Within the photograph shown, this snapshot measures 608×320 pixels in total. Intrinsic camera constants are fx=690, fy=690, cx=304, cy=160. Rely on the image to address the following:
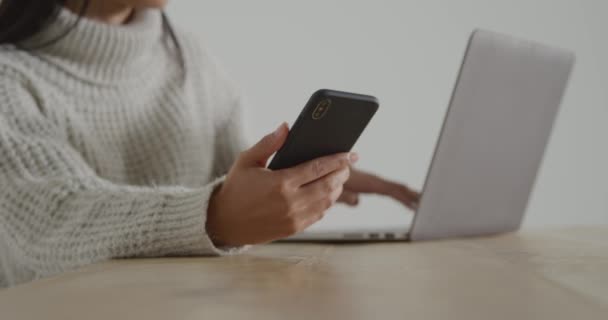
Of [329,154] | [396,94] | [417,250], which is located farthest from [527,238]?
[396,94]

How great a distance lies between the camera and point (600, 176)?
254 cm

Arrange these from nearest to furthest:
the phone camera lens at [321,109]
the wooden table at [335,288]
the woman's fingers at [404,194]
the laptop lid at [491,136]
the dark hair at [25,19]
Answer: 1. the wooden table at [335,288]
2. the phone camera lens at [321,109]
3. the laptop lid at [491,136]
4. the dark hair at [25,19]
5. the woman's fingers at [404,194]

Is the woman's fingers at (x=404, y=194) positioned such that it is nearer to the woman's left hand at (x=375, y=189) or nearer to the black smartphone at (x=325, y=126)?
the woman's left hand at (x=375, y=189)

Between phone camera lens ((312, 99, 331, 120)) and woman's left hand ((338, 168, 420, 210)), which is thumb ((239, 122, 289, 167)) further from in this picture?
woman's left hand ((338, 168, 420, 210))

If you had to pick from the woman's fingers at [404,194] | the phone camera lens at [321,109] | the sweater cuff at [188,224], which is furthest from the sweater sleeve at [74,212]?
the woman's fingers at [404,194]

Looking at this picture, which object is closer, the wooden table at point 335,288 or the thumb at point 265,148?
the wooden table at point 335,288

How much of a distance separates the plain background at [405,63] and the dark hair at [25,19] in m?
1.39

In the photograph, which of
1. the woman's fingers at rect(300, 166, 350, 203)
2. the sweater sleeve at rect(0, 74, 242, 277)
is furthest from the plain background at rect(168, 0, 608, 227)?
the woman's fingers at rect(300, 166, 350, 203)

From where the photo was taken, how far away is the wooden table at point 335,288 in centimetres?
39

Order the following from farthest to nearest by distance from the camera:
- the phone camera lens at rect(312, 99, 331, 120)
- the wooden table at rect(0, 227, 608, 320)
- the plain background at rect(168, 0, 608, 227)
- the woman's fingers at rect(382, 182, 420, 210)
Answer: the plain background at rect(168, 0, 608, 227) → the woman's fingers at rect(382, 182, 420, 210) → the phone camera lens at rect(312, 99, 331, 120) → the wooden table at rect(0, 227, 608, 320)

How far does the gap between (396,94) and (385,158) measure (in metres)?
0.24

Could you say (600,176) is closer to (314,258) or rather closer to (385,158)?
(385,158)

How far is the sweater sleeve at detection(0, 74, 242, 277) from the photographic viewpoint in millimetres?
712

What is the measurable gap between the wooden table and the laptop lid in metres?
0.17
